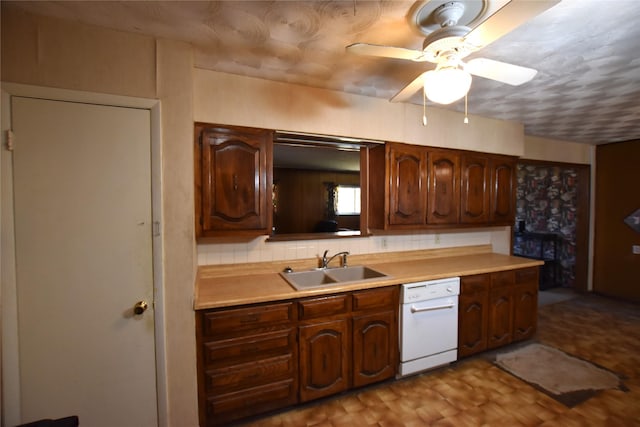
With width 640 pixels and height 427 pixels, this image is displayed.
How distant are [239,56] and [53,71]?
0.94m

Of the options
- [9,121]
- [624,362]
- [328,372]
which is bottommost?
[624,362]

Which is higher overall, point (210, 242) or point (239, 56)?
point (239, 56)

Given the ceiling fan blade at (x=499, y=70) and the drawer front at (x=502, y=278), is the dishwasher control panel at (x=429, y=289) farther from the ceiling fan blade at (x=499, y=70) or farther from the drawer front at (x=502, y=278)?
the ceiling fan blade at (x=499, y=70)

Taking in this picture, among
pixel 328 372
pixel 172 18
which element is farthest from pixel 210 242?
pixel 172 18

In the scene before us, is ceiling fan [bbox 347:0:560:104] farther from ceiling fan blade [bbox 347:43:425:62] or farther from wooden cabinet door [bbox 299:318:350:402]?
wooden cabinet door [bbox 299:318:350:402]

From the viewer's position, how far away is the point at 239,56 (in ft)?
5.73

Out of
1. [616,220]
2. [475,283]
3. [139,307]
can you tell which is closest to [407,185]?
[475,283]

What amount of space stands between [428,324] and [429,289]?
0.95ft

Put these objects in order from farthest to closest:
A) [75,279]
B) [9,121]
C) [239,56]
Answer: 1. [239,56]
2. [75,279]
3. [9,121]

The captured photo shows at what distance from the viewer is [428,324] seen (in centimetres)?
222

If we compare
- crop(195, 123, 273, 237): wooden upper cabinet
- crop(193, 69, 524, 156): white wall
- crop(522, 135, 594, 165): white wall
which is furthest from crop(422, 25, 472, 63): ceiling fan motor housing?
crop(522, 135, 594, 165): white wall

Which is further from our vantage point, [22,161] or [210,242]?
[210,242]

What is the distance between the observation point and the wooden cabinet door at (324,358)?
6.13 ft

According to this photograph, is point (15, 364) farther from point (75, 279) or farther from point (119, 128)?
point (119, 128)
